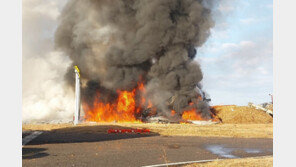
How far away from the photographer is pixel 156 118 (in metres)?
38.8

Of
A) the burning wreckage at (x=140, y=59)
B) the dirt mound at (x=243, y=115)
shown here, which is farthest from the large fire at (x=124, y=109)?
the dirt mound at (x=243, y=115)

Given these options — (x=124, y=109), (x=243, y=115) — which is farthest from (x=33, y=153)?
(x=243, y=115)

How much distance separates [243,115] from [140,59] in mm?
16707

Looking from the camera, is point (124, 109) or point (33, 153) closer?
point (33, 153)

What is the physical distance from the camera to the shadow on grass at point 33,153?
12.4 metres

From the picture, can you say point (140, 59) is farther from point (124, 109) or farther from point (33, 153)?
point (33, 153)

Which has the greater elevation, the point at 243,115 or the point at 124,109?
the point at 124,109

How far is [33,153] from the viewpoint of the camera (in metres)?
13.1

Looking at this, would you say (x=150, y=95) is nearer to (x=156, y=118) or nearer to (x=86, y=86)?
(x=156, y=118)

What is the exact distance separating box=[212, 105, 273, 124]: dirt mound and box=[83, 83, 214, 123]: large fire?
5.00m

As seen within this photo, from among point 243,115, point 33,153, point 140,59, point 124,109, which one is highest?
Result: point 140,59

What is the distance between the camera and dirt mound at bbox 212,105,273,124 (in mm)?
40000

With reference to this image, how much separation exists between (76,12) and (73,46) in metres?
5.77

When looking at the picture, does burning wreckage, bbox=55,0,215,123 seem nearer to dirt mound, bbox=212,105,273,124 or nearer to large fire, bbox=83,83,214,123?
large fire, bbox=83,83,214,123
